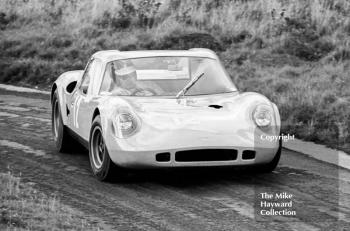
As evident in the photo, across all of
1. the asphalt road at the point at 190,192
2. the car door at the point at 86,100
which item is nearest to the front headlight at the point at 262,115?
the asphalt road at the point at 190,192

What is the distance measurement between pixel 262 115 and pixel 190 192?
1.13 m

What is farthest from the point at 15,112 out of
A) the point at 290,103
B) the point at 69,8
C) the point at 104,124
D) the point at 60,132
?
the point at 69,8

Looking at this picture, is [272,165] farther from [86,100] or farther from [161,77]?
[86,100]

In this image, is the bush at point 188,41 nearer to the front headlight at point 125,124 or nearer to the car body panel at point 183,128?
the car body panel at point 183,128

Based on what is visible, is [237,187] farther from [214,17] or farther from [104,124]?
[214,17]

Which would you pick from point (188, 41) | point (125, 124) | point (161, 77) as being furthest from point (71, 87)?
point (188, 41)

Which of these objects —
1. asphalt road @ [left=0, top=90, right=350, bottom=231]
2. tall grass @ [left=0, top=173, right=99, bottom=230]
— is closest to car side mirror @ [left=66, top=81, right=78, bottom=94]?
asphalt road @ [left=0, top=90, right=350, bottom=231]

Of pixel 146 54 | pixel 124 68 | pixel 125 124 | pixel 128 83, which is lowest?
pixel 125 124

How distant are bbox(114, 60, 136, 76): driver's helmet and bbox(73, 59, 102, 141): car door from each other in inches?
9.0

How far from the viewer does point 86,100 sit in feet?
30.6

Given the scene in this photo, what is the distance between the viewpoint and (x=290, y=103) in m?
12.7

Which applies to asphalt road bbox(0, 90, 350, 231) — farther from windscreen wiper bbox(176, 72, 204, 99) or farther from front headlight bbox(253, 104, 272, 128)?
windscreen wiper bbox(176, 72, 204, 99)

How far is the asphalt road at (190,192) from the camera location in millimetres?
6836

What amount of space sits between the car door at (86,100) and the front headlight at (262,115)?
5.53ft
